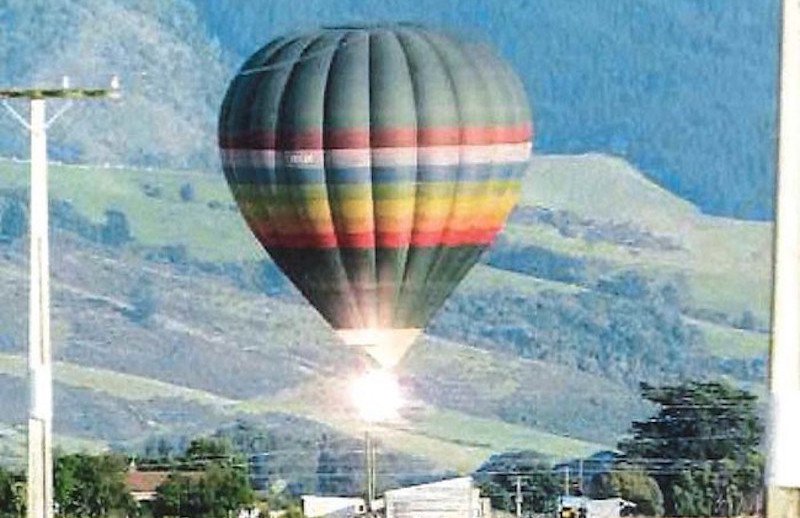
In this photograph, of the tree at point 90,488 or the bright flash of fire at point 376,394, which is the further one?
the tree at point 90,488

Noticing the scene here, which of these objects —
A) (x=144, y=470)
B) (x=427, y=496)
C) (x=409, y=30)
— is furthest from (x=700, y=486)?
(x=409, y=30)

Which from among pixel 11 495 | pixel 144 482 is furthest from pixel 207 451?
pixel 11 495

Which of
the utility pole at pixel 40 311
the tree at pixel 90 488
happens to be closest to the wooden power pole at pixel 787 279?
the utility pole at pixel 40 311

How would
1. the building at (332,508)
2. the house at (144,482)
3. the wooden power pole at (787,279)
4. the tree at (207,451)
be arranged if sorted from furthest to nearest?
the tree at (207,451)
the building at (332,508)
the house at (144,482)
the wooden power pole at (787,279)

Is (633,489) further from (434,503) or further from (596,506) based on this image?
(434,503)

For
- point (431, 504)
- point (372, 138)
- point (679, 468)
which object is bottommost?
point (431, 504)

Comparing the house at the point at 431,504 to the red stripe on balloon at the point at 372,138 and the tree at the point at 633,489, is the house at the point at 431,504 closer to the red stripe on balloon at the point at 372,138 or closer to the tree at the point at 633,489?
the tree at the point at 633,489

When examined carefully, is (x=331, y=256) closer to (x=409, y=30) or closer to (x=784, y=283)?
(x=409, y=30)
